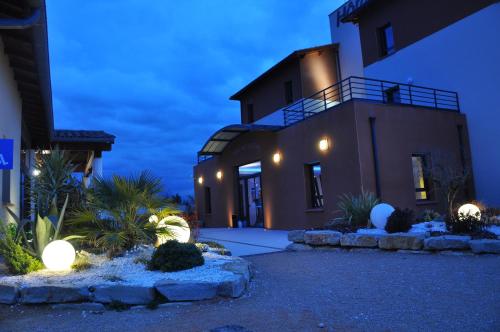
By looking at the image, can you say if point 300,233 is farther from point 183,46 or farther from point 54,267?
point 183,46

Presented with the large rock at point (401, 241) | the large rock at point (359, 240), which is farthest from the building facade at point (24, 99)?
the large rock at point (401, 241)

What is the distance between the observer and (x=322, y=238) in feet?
27.9

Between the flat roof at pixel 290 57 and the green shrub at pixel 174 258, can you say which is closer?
the green shrub at pixel 174 258

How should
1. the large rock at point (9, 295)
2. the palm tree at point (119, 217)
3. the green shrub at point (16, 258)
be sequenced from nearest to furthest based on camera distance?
1. the large rock at point (9, 295)
2. the green shrub at point (16, 258)
3. the palm tree at point (119, 217)

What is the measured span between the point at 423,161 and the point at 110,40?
17879 mm

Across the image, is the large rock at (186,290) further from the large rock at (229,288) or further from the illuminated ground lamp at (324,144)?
the illuminated ground lamp at (324,144)

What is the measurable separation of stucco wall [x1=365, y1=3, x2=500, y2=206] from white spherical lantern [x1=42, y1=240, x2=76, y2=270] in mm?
12371

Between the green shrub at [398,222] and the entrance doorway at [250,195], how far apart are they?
27.0 feet

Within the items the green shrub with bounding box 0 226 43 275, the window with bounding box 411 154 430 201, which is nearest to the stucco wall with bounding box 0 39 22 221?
the green shrub with bounding box 0 226 43 275

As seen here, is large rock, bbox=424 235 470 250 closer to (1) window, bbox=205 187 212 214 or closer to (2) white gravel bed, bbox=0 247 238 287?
(2) white gravel bed, bbox=0 247 238 287

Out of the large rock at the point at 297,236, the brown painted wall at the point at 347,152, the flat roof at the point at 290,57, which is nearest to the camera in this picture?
the large rock at the point at 297,236

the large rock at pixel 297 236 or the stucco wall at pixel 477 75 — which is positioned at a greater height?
the stucco wall at pixel 477 75

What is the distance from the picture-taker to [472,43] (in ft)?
43.1

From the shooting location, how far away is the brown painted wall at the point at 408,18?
1357cm
